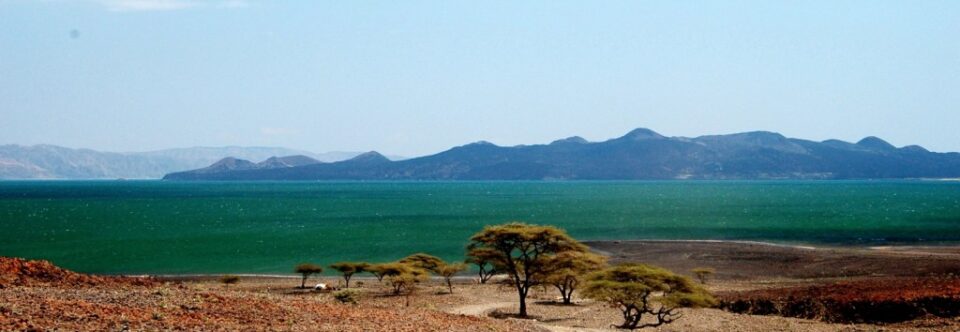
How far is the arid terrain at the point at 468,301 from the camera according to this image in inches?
734

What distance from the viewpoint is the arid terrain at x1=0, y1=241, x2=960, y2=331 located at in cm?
1866

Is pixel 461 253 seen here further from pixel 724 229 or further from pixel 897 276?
pixel 724 229

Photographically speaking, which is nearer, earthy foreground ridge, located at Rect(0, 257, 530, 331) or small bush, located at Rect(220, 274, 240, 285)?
earthy foreground ridge, located at Rect(0, 257, 530, 331)

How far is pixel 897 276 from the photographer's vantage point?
5297 cm

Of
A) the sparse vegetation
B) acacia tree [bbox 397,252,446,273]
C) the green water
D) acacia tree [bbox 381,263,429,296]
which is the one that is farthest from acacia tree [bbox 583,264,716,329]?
the green water

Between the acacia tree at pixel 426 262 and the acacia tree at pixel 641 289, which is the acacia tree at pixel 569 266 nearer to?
the acacia tree at pixel 641 289

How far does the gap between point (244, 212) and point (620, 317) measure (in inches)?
4770

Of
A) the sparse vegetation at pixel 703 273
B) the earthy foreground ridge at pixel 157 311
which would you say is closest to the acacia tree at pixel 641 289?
the earthy foreground ridge at pixel 157 311

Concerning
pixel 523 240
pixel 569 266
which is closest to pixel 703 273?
pixel 569 266

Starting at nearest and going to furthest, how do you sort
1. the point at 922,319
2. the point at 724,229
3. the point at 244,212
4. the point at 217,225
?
A: 1. the point at 922,319
2. the point at 724,229
3. the point at 217,225
4. the point at 244,212

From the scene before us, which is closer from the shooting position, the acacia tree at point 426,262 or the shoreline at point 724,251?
the acacia tree at point 426,262

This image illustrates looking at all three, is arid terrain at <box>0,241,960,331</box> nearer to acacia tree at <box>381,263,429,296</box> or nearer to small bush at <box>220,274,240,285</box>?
small bush at <box>220,274,240,285</box>

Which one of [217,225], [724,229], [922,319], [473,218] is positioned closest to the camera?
[922,319]

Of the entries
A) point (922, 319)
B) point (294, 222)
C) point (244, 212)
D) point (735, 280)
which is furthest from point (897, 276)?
point (244, 212)
